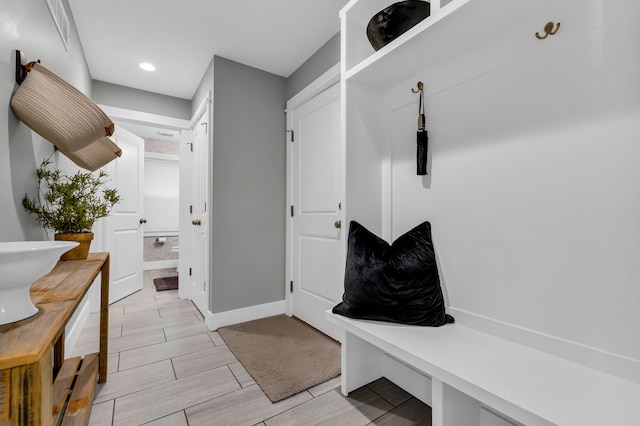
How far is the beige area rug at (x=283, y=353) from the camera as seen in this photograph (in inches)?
67.3

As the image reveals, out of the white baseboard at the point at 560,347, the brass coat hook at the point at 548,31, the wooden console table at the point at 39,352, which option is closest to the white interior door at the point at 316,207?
the white baseboard at the point at 560,347

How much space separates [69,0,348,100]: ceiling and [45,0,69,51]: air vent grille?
0.69 ft

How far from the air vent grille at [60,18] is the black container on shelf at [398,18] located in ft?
5.67

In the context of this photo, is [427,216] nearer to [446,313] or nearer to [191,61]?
[446,313]

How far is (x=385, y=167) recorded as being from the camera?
1716 mm

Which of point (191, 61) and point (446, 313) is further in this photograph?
point (191, 61)

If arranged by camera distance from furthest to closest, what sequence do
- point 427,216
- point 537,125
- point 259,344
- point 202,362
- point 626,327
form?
point 259,344 → point 202,362 → point 427,216 → point 537,125 → point 626,327

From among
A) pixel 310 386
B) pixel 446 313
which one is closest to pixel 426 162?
pixel 446 313

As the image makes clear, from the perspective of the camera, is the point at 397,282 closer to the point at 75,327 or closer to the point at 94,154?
the point at 94,154

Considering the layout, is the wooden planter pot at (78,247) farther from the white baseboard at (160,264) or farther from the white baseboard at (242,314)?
the white baseboard at (160,264)

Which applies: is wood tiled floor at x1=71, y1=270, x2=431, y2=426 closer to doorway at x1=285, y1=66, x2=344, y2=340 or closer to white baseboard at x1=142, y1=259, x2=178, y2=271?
doorway at x1=285, y1=66, x2=344, y2=340

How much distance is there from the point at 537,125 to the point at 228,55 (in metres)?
2.47

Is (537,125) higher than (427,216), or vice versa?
(537,125)

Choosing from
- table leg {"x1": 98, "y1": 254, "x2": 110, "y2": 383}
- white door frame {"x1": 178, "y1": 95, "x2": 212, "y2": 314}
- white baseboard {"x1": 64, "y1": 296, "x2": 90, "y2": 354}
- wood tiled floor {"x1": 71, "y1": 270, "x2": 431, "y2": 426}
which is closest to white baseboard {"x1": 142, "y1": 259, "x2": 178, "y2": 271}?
white door frame {"x1": 178, "y1": 95, "x2": 212, "y2": 314}
